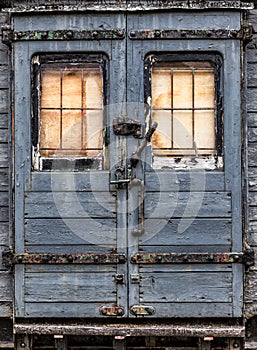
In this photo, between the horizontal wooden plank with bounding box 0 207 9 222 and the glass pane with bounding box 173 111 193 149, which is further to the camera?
the horizontal wooden plank with bounding box 0 207 9 222

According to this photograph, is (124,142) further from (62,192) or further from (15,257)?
(15,257)

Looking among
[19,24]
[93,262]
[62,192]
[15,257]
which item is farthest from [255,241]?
[19,24]

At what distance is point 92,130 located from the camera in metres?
3.81

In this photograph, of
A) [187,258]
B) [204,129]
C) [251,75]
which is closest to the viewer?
[187,258]

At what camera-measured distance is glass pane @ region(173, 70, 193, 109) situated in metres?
3.81

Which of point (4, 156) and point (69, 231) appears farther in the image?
point (4, 156)

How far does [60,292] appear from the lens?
375cm

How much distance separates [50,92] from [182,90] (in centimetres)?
88

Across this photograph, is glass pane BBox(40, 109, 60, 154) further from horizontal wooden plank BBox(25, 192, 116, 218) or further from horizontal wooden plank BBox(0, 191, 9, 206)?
horizontal wooden plank BBox(0, 191, 9, 206)

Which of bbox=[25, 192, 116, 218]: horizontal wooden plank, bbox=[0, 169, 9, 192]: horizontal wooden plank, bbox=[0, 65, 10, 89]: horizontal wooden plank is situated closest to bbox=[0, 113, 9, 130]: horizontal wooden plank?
bbox=[0, 65, 10, 89]: horizontal wooden plank

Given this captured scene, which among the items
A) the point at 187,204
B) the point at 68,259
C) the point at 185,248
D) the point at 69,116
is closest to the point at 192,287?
the point at 185,248

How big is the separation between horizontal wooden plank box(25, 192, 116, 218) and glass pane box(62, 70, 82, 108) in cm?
61

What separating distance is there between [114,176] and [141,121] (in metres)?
0.40

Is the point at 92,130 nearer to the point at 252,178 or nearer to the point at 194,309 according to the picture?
the point at 252,178
